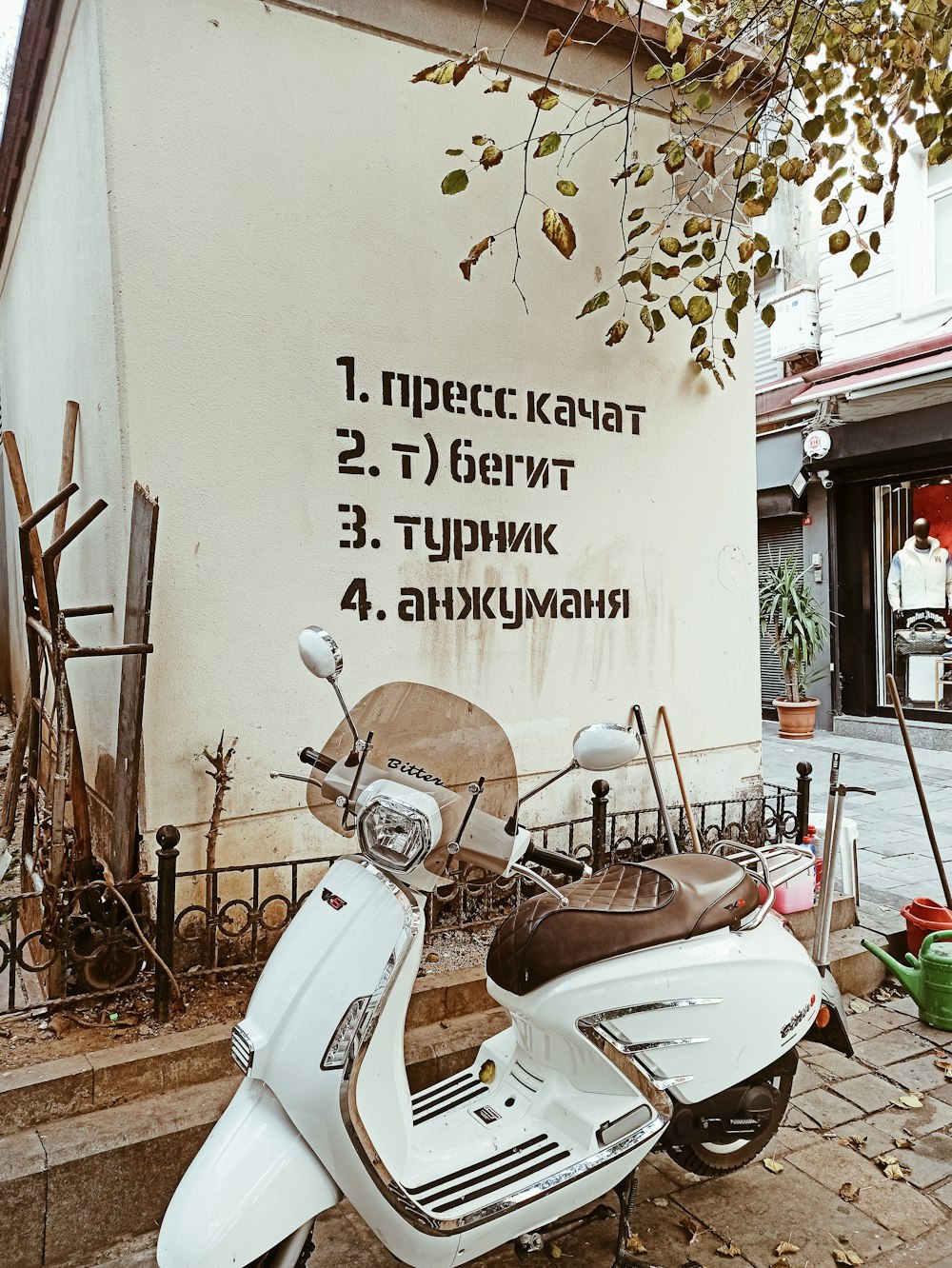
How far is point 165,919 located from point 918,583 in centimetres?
1025

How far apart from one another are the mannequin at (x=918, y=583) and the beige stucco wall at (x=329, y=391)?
281 inches

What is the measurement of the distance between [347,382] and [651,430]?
1840 mm

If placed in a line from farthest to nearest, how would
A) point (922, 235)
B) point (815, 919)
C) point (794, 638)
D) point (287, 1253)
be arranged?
point (794, 638), point (922, 235), point (815, 919), point (287, 1253)

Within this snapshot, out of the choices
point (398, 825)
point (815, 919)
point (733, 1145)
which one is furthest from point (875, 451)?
point (398, 825)

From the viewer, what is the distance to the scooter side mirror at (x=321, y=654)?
2254 mm

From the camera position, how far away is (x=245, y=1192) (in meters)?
1.91

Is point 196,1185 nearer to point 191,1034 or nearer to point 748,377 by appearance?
point 191,1034

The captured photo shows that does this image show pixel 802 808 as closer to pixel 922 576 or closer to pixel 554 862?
pixel 554 862

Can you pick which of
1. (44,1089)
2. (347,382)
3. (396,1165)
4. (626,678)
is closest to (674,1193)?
(396,1165)

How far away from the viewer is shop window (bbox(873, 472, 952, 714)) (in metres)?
10.9

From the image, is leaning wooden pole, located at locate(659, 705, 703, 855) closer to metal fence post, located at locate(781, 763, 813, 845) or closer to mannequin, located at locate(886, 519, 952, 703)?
metal fence post, located at locate(781, 763, 813, 845)

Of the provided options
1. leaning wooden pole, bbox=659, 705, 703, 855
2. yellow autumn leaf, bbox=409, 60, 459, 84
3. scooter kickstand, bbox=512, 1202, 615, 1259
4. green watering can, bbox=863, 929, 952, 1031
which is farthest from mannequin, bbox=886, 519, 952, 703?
scooter kickstand, bbox=512, 1202, 615, 1259

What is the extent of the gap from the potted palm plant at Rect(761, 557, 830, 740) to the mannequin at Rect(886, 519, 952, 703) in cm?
90

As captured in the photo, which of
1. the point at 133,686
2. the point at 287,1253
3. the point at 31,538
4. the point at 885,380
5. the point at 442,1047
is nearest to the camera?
the point at 287,1253
